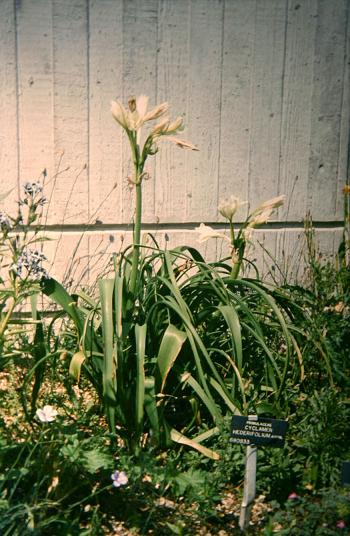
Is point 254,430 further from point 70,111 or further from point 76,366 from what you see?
point 70,111

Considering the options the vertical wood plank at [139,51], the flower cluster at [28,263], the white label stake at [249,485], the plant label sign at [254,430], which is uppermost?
the vertical wood plank at [139,51]

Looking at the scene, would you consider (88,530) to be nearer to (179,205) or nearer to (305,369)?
(305,369)

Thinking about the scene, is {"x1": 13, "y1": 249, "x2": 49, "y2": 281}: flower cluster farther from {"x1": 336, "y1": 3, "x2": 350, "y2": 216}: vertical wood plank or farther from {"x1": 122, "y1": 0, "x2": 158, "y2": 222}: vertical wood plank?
{"x1": 336, "y1": 3, "x2": 350, "y2": 216}: vertical wood plank

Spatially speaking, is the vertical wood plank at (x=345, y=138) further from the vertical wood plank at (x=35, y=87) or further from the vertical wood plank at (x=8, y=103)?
the vertical wood plank at (x=8, y=103)

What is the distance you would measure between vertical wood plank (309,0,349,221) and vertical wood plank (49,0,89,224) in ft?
4.18

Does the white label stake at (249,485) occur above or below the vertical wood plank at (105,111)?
below

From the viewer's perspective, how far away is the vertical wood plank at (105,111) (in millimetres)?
3660

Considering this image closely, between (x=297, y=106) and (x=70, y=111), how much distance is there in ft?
4.07

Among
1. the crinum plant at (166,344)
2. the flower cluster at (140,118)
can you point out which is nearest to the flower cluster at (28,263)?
the crinum plant at (166,344)

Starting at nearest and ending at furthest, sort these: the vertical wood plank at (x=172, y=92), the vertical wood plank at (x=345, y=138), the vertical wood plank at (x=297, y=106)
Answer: the vertical wood plank at (x=172, y=92) → the vertical wood plank at (x=297, y=106) → the vertical wood plank at (x=345, y=138)

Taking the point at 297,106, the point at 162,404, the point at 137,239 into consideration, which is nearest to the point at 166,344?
the point at 162,404

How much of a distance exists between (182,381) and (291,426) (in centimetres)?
44

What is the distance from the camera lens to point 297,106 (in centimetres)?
407

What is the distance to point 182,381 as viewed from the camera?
2686mm
